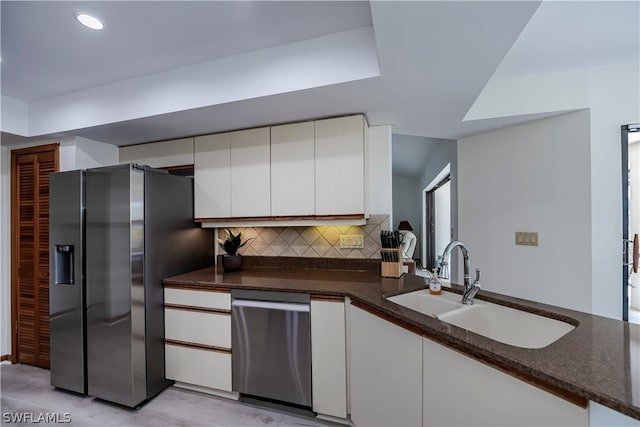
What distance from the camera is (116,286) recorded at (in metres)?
2.00

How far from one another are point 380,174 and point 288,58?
115cm

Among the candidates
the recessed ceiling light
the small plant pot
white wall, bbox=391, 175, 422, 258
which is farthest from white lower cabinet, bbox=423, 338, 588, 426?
white wall, bbox=391, 175, 422, 258

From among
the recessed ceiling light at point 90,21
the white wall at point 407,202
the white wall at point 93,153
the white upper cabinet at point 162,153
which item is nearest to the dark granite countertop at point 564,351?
the white upper cabinet at point 162,153

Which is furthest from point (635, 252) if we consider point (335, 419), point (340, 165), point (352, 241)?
point (335, 419)

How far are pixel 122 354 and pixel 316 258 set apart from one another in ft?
5.17

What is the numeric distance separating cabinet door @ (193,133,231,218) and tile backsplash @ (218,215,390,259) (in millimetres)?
350

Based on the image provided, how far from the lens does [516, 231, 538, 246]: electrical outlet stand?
2.41m

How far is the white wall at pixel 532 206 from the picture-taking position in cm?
218

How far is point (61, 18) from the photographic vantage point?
1.51 metres

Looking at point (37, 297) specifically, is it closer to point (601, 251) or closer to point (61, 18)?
point (61, 18)

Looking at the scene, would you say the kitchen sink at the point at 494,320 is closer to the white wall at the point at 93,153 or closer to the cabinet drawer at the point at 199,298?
the cabinet drawer at the point at 199,298

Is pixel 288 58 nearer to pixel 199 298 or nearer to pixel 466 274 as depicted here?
pixel 466 274

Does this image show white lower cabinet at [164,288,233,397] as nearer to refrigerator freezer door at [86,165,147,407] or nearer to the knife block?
refrigerator freezer door at [86,165,147,407]

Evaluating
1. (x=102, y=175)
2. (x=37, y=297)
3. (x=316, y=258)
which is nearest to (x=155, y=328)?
(x=102, y=175)
